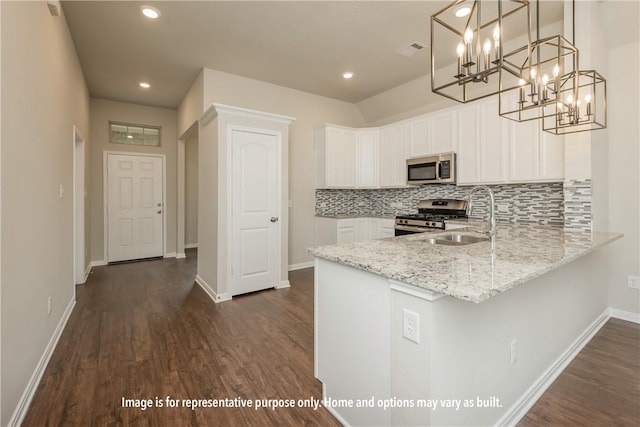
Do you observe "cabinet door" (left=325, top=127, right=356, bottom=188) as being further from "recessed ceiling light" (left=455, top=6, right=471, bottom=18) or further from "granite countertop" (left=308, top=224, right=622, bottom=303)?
"granite countertop" (left=308, top=224, right=622, bottom=303)

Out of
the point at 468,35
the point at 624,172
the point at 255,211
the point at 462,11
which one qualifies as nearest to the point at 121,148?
the point at 255,211

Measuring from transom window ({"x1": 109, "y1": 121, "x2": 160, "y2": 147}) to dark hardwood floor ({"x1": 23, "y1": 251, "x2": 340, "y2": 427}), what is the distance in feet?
10.0

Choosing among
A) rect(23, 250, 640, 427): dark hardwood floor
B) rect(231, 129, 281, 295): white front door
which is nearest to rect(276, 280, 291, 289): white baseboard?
rect(231, 129, 281, 295): white front door

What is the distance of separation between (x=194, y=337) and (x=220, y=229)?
1.24 meters

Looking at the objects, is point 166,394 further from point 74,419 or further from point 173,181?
point 173,181

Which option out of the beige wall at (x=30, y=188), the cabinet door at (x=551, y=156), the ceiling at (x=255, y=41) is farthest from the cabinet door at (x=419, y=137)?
the beige wall at (x=30, y=188)

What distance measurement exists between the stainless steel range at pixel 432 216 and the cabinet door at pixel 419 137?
740 millimetres

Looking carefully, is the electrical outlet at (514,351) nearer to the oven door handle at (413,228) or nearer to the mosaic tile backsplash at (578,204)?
the mosaic tile backsplash at (578,204)

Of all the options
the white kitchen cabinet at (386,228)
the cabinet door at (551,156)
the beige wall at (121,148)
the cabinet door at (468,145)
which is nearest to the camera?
the cabinet door at (551,156)

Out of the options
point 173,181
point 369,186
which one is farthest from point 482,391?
point 173,181

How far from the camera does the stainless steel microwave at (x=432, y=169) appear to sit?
3910 mm

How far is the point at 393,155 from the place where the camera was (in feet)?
15.6

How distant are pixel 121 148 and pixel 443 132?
544 cm

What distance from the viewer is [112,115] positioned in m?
5.37
